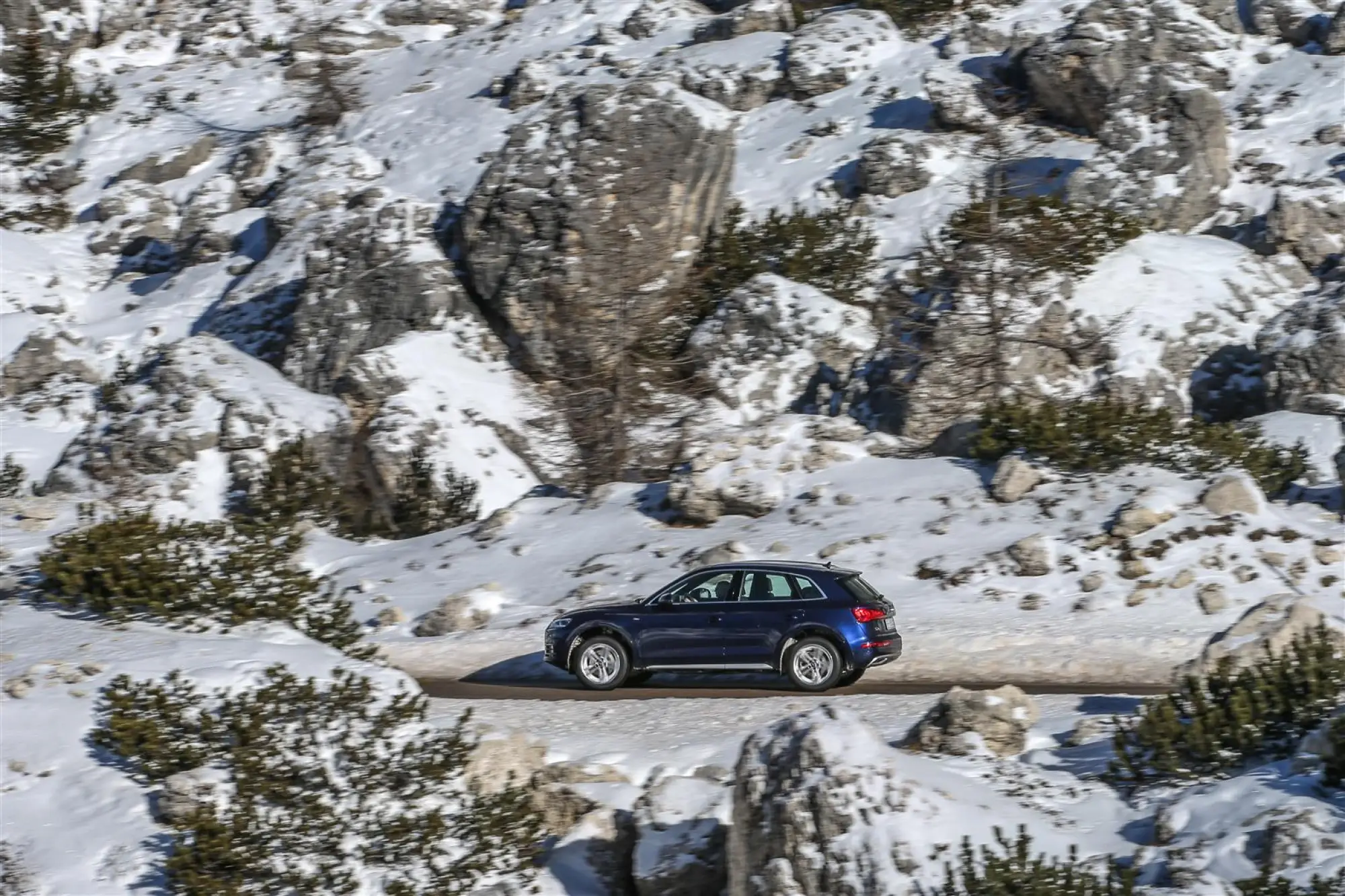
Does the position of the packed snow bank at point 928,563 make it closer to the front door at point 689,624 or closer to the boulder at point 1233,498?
the boulder at point 1233,498

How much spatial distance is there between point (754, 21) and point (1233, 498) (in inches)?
946

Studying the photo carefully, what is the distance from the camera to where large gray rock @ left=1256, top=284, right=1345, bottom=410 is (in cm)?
2355

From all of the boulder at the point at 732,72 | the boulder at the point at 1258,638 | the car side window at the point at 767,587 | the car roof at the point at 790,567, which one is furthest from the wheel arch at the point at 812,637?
the boulder at the point at 732,72

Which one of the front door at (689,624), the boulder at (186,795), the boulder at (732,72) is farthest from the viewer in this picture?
the boulder at (732,72)

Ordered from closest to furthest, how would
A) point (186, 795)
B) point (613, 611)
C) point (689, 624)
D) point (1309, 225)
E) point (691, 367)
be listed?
1. point (186, 795)
2. point (689, 624)
3. point (613, 611)
4. point (1309, 225)
5. point (691, 367)

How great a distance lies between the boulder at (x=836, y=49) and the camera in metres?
36.2

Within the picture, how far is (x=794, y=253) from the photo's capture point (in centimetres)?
3003

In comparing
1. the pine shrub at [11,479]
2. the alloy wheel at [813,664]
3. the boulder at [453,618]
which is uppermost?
the alloy wheel at [813,664]

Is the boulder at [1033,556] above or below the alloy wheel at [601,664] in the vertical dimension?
below

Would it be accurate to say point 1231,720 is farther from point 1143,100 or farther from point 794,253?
point 1143,100

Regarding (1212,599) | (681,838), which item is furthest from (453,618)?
(681,838)

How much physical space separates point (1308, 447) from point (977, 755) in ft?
43.9

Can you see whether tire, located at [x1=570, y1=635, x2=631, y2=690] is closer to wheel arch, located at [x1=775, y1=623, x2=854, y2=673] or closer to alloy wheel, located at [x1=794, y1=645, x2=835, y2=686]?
wheel arch, located at [x1=775, y1=623, x2=854, y2=673]

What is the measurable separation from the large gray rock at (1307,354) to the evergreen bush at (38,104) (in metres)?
33.6
